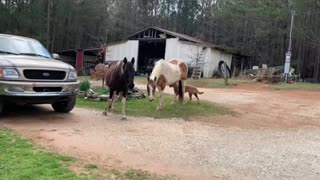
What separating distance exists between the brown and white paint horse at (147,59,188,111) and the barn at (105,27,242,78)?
18.6 m

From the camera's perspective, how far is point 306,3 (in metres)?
29.6

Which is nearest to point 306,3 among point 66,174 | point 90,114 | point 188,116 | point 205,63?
point 205,63

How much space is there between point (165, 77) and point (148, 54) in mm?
27289

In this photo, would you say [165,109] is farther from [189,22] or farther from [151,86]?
[189,22]

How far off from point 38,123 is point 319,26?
97.9 ft

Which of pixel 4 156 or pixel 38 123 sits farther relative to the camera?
pixel 38 123

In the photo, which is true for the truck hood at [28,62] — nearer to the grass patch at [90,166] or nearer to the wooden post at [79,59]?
the grass patch at [90,166]

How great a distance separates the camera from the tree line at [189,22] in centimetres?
3353

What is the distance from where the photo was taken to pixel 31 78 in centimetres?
738

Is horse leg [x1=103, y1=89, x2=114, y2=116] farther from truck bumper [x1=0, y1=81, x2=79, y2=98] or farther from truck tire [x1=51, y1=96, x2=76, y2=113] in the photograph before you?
truck bumper [x1=0, y1=81, x2=79, y2=98]

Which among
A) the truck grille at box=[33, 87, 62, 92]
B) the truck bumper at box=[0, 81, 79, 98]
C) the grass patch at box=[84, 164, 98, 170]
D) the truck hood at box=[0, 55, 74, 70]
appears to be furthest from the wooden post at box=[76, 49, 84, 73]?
→ the grass patch at box=[84, 164, 98, 170]

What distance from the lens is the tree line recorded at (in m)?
33.5

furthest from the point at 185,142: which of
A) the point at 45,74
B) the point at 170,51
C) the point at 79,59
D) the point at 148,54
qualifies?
the point at 148,54

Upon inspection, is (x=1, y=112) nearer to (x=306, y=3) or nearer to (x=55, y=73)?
(x=55, y=73)
